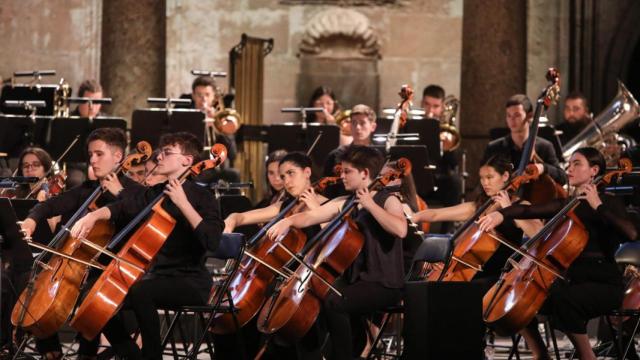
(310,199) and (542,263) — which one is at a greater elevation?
(310,199)

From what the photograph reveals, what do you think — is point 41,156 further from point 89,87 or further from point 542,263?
point 542,263

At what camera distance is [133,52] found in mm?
10453

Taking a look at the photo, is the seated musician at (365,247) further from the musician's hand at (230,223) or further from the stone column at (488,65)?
the stone column at (488,65)

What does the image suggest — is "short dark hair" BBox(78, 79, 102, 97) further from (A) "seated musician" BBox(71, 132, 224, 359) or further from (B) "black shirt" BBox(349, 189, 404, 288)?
(B) "black shirt" BBox(349, 189, 404, 288)

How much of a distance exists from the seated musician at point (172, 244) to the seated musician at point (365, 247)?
1.34 feet

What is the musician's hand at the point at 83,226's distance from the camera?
5637 mm

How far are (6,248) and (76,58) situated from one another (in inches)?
184

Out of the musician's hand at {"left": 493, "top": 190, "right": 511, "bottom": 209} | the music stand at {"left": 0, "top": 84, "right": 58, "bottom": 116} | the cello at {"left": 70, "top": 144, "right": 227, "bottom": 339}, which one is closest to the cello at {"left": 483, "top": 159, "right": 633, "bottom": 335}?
the musician's hand at {"left": 493, "top": 190, "right": 511, "bottom": 209}

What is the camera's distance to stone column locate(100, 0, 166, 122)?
1041cm

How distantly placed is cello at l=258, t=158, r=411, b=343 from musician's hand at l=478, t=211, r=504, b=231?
47cm

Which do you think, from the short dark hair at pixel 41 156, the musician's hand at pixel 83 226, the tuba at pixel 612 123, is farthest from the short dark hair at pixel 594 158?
the short dark hair at pixel 41 156

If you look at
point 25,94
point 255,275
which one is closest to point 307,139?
point 25,94

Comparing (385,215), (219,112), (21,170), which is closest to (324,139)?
(219,112)

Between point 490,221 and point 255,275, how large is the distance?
1.17 metres
